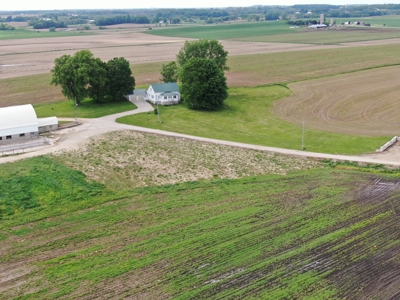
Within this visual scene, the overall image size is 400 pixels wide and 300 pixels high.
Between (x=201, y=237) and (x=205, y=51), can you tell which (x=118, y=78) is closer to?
(x=205, y=51)

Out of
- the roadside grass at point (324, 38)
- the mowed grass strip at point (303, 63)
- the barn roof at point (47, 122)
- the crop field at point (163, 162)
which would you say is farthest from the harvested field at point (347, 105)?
the roadside grass at point (324, 38)

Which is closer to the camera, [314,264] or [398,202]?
[314,264]

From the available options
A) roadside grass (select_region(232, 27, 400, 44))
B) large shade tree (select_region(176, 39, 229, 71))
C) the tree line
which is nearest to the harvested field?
large shade tree (select_region(176, 39, 229, 71))

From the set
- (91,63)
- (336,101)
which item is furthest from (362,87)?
(91,63)

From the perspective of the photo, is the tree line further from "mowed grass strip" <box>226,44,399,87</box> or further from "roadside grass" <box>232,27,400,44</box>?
"roadside grass" <box>232,27,400,44</box>

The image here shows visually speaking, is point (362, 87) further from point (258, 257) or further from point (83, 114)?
point (258, 257)
